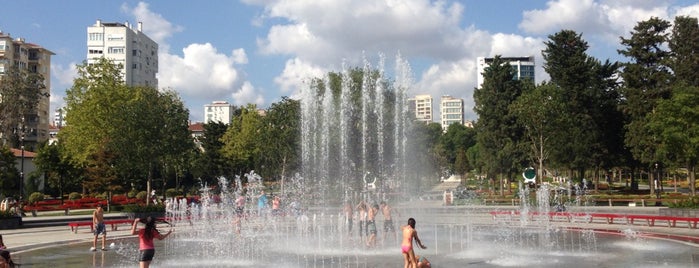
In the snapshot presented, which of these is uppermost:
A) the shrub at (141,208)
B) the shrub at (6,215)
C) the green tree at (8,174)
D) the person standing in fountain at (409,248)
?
the green tree at (8,174)

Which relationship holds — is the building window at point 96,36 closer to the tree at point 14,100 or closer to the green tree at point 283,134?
the tree at point 14,100

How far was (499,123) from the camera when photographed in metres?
58.4

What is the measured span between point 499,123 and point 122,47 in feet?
264

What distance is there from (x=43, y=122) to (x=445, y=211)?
276 ft

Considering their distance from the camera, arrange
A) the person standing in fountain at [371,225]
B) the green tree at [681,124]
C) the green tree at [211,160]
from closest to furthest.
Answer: the person standing in fountain at [371,225], the green tree at [681,124], the green tree at [211,160]

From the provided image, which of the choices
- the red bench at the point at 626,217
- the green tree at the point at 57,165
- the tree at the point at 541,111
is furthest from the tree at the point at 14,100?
the red bench at the point at 626,217

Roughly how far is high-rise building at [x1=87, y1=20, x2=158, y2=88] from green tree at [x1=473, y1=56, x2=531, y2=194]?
244 feet

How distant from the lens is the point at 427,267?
10.6 m

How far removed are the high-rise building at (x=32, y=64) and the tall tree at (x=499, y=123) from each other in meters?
66.3

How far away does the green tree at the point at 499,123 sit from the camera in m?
57.2

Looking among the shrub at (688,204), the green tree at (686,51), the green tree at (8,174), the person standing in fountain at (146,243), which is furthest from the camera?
the green tree at (686,51)

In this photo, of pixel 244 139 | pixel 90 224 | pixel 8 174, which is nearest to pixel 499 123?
pixel 244 139

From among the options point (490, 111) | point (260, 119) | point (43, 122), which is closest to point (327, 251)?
point (490, 111)

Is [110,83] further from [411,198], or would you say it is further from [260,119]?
[411,198]
